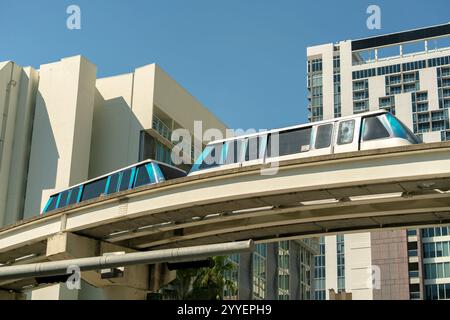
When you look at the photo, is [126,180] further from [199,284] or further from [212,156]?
[199,284]

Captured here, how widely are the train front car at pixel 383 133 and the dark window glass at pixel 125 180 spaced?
10.8 metres

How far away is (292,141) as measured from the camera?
2789 cm

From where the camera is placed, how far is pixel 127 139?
200 feet

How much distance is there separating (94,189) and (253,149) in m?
9.15

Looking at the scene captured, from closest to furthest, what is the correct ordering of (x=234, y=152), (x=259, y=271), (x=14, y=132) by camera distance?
(x=234, y=152)
(x=14, y=132)
(x=259, y=271)

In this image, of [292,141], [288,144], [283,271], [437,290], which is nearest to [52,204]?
[288,144]

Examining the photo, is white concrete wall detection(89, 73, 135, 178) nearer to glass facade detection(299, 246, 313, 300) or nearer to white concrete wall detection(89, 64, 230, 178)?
→ white concrete wall detection(89, 64, 230, 178)

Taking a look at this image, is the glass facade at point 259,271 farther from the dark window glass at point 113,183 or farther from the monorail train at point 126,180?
the dark window glass at point 113,183

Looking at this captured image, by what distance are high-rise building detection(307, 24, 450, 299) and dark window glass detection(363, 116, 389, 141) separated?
3616 inches
